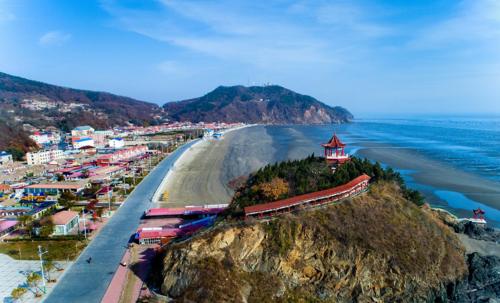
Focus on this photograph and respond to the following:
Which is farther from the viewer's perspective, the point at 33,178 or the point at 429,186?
the point at 33,178

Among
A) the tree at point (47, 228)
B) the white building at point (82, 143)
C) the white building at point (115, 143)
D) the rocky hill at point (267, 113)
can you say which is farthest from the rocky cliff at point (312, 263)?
the rocky hill at point (267, 113)

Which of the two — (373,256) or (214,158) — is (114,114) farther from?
(373,256)

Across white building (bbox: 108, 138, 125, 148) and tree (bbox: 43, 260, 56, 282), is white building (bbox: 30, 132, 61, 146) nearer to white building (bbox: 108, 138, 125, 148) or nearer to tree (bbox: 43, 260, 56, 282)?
white building (bbox: 108, 138, 125, 148)

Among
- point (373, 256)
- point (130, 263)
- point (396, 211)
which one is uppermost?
point (396, 211)

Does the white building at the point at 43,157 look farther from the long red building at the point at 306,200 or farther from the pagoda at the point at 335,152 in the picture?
the long red building at the point at 306,200

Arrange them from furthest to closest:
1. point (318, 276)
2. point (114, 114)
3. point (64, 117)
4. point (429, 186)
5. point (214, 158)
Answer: point (114, 114) → point (64, 117) → point (214, 158) → point (429, 186) → point (318, 276)

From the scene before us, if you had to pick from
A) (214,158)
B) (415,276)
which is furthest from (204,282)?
(214,158)
